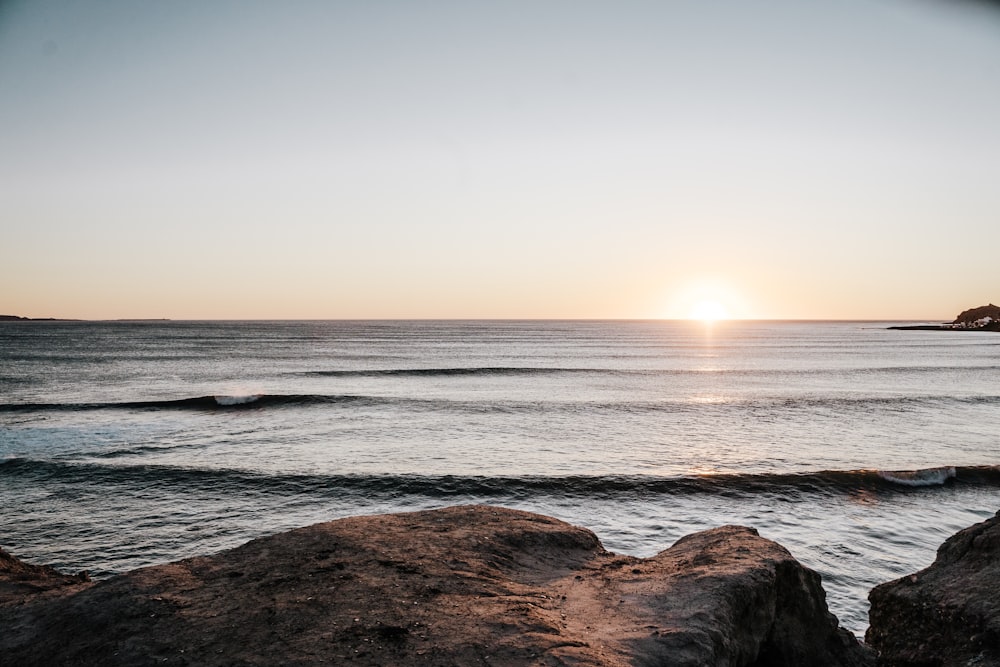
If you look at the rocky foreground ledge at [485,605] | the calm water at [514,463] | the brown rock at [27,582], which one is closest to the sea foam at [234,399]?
the calm water at [514,463]

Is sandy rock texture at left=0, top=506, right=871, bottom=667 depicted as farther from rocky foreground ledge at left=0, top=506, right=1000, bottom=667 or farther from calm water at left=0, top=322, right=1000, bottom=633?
calm water at left=0, top=322, right=1000, bottom=633

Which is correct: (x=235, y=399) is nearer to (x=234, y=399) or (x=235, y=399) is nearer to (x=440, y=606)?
(x=234, y=399)

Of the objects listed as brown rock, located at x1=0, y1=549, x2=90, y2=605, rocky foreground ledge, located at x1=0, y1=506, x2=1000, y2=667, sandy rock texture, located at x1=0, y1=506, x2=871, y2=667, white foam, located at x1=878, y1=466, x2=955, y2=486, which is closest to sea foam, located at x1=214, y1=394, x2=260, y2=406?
brown rock, located at x1=0, y1=549, x2=90, y2=605

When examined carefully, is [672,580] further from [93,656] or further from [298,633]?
[93,656]

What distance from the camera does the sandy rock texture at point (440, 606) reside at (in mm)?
4191

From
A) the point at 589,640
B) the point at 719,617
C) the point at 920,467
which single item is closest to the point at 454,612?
the point at 589,640

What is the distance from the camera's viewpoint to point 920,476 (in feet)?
53.4

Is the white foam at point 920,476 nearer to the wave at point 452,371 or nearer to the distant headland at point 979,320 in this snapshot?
the wave at point 452,371

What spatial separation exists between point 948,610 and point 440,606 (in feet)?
15.0

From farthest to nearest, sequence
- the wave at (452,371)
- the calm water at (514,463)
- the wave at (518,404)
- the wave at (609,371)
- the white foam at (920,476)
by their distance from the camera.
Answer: the wave at (609,371) → the wave at (452,371) → the wave at (518,404) → the white foam at (920,476) → the calm water at (514,463)

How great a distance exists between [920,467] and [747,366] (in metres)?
45.7

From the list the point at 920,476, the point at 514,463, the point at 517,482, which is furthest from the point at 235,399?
the point at 920,476

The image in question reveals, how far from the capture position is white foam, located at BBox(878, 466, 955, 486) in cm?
1603

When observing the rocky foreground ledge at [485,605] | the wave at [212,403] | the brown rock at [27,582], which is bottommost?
the wave at [212,403]
